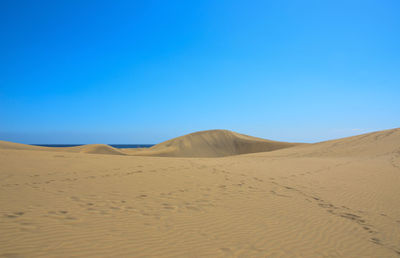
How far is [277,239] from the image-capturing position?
4215 mm

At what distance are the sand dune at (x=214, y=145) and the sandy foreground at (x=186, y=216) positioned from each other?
33657mm

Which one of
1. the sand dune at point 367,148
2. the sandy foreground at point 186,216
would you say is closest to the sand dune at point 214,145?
the sand dune at point 367,148

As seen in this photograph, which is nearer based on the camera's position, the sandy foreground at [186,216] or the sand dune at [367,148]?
the sandy foreground at [186,216]

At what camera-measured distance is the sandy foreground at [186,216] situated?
3.63 metres

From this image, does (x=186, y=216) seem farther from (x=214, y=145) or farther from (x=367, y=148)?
(x=214, y=145)

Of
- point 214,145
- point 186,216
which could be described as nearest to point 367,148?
point 186,216

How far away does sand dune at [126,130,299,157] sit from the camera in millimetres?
43969

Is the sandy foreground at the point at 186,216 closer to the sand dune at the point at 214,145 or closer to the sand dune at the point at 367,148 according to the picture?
the sand dune at the point at 367,148

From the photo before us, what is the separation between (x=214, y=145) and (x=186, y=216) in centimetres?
4409

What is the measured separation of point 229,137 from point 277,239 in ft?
158

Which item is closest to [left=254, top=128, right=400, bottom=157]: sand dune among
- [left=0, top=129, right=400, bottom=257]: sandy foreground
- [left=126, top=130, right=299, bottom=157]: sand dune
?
[left=0, top=129, right=400, bottom=257]: sandy foreground


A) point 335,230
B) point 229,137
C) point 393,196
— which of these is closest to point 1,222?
point 335,230

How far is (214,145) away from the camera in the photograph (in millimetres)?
48875

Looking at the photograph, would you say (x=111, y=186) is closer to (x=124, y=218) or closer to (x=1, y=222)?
(x=124, y=218)
